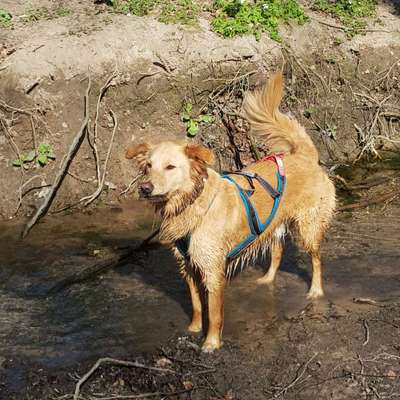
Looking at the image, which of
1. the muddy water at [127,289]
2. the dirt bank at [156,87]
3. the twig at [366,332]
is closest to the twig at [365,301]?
the muddy water at [127,289]

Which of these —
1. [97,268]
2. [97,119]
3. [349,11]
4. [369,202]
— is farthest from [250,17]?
[97,268]

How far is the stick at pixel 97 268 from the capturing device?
6.67 m

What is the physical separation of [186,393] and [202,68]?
6.72 meters

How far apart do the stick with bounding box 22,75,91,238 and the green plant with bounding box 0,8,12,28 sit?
76.7 inches

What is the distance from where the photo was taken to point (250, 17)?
432 inches

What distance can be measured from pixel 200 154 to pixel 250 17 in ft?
23.0

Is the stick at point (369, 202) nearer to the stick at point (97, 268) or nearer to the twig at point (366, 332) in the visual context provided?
the stick at point (97, 268)

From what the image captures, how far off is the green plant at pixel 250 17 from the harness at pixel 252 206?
17.8 ft

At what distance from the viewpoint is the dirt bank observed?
9.08 metres

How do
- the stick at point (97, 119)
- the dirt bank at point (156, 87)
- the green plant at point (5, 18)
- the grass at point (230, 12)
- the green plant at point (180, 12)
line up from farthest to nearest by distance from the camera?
1. the grass at point (230, 12)
2. the green plant at point (180, 12)
3. the green plant at point (5, 18)
4. the stick at point (97, 119)
5. the dirt bank at point (156, 87)

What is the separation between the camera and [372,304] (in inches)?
234

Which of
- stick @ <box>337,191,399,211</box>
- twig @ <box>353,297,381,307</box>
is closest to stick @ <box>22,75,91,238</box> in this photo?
stick @ <box>337,191,399,211</box>

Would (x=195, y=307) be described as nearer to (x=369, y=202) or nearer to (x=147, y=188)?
(x=147, y=188)

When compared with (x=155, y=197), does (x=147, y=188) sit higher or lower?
higher
